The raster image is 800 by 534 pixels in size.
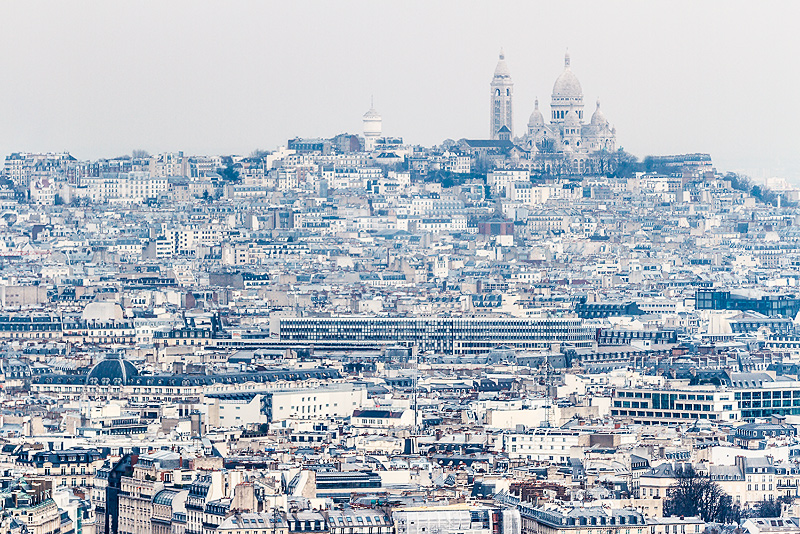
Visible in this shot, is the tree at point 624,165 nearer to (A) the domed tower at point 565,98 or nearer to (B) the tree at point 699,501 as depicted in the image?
(A) the domed tower at point 565,98

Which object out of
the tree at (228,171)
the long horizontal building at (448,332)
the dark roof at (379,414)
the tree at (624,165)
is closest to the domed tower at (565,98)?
the tree at (624,165)

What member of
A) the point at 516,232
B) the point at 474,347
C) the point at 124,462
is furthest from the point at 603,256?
the point at 124,462

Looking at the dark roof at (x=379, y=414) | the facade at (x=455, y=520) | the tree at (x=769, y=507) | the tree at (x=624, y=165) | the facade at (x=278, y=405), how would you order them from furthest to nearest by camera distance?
the tree at (x=624, y=165) < the facade at (x=278, y=405) < the dark roof at (x=379, y=414) < the tree at (x=769, y=507) < the facade at (x=455, y=520)

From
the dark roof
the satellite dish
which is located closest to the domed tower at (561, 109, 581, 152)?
the satellite dish

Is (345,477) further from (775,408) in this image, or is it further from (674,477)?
(775,408)

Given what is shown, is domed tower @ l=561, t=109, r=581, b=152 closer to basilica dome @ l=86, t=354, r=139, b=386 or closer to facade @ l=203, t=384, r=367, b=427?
basilica dome @ l=86, t=354, r=139, b=386

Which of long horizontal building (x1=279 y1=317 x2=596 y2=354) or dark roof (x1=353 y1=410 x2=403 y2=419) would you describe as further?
long horizontal building (x1=279 y1=317 x2=596 y2=354)

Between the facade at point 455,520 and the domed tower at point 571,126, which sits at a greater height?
the domed tower at point 571,126
